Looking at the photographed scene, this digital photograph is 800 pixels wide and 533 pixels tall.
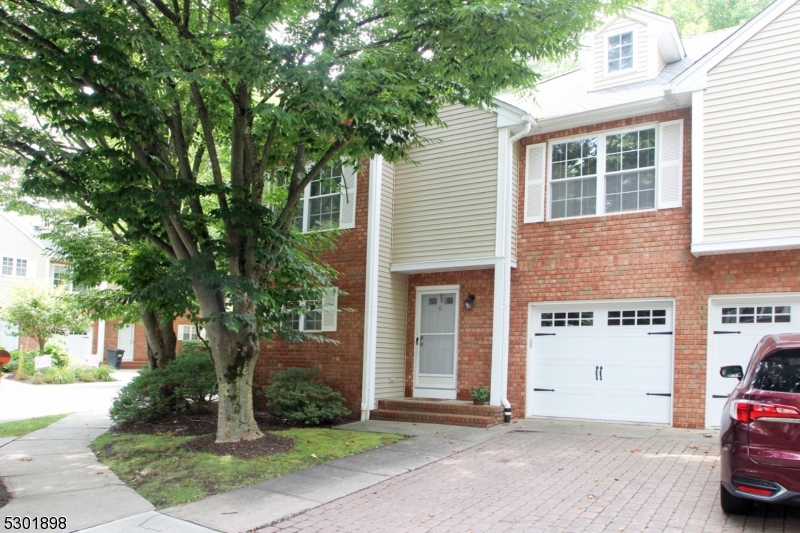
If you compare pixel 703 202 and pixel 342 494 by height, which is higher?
pixel 703 202

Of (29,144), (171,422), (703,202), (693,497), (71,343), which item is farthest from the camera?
(71,343)

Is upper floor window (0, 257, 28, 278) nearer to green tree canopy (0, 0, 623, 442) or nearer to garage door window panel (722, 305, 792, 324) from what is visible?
green tree canopy (0, 0, 623, 442)

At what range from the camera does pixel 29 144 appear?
884cm

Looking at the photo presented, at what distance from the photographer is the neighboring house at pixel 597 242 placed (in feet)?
31.8

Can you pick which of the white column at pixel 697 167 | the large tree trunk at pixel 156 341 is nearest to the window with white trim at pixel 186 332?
the large tree trunk at pixel 156 341

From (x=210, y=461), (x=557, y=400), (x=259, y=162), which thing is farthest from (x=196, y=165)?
(x=557, y=400)

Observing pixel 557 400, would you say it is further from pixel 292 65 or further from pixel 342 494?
pixel 292 65

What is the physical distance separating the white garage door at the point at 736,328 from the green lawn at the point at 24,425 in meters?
11.5

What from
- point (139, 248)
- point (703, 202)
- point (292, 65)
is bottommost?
point (139, 248)

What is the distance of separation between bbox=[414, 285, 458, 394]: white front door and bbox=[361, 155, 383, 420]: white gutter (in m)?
1.11

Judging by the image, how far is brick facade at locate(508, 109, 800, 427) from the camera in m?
9.85

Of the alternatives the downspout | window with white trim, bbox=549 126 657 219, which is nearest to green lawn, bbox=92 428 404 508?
the downspout

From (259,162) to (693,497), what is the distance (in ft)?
22.7

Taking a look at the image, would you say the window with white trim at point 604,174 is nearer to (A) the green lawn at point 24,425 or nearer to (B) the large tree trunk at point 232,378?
(B) the large tree trunk at point 232,378
